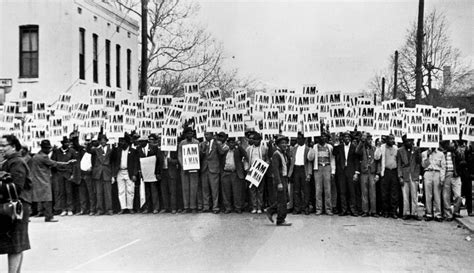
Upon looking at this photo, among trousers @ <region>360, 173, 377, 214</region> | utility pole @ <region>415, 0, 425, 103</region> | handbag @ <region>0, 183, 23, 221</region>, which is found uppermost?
utility pole @ <region>415, 0, 425, 103</region>

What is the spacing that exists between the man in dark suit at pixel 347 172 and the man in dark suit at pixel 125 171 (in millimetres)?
5032

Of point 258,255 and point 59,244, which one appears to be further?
point 59,244

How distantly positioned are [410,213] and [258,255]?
21.4 ft

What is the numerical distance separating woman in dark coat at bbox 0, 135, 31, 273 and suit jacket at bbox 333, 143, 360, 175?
8.97 m

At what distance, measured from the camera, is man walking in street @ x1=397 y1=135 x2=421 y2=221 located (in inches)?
607

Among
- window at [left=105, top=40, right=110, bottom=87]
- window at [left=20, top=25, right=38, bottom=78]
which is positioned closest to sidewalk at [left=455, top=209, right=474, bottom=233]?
window at [left=20, top=25, right=38, bottom=78]

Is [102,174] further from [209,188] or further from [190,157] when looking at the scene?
[209,188]

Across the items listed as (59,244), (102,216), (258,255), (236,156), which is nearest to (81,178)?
(102,216)

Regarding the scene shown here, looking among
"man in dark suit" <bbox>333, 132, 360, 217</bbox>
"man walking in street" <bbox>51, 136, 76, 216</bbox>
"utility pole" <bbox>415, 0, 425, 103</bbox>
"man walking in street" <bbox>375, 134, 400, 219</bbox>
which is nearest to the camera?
"man walking in street" <bbox>375, 134, 400, 219</bbox>

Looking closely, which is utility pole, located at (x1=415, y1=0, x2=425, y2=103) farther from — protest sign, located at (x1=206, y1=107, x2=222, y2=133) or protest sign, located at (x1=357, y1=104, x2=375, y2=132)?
protest sign, located at (x1=206, y1=107, x2=222, y2=133)

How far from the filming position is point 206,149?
16.4 metres

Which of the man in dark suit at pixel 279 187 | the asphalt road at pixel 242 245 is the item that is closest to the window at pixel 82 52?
the asphalt road at pixel 242 245

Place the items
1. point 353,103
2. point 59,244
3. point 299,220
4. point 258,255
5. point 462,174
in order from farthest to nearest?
point 353,103
point 462,174
point 299,220
point 59,244
point 258,255

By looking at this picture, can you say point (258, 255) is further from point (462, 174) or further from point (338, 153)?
point (462, 174)
